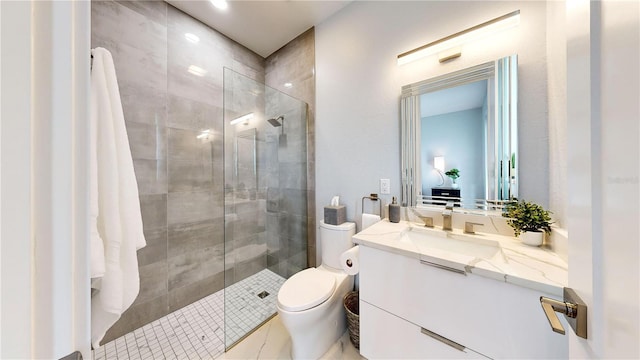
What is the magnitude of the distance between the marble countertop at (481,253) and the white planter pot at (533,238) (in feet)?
0.07

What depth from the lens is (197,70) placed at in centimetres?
187

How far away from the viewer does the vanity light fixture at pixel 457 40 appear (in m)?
1.13

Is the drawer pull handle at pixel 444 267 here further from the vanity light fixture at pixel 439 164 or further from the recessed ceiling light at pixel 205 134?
the recessed ceiling light at pixel 205 134

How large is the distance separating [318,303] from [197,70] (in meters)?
2.15

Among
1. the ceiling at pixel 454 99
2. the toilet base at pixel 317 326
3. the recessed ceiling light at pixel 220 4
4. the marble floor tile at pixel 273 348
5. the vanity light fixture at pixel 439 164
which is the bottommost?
the marble floor tile at pixel 273 348

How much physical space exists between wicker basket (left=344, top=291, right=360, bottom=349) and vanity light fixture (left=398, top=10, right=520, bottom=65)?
176 centimetres

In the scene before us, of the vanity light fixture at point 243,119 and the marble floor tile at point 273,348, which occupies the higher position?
the vanity light fixture at point 243,119

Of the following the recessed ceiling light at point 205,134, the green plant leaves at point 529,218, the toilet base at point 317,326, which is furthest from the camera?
the recessed ceiling light at point 205,134

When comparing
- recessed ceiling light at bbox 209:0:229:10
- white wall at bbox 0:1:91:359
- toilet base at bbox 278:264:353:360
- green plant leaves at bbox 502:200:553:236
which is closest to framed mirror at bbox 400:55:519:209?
green plant leaves at bbox 502:200:553:236

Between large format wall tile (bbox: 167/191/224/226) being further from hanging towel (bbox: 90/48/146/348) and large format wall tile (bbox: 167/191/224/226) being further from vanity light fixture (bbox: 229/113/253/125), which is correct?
hanging towel (bbox: 90/48/146/348)

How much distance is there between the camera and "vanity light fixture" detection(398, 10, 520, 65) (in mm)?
1128

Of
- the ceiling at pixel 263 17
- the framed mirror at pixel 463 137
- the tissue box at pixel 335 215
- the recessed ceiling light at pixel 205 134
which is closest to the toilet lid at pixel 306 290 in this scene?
the tissue box at pixel 335 215

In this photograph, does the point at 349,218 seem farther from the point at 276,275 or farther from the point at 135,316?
the point at 135,316

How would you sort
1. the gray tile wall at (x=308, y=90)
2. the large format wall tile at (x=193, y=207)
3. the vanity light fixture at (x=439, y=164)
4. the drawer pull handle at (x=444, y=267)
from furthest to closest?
the gray tile wall at (x=308, y=90)
the large format wall tile at (x=193, y=207)
the vanity light fixture at (x=439, y=164)
the drawer pull handle at (x=444, y=267)
